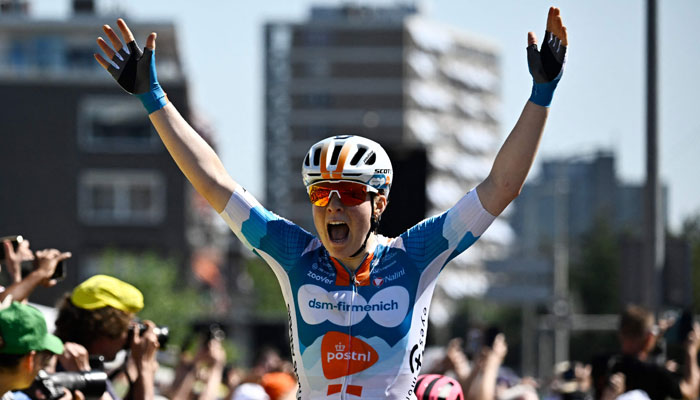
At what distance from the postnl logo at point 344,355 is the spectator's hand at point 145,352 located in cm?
145

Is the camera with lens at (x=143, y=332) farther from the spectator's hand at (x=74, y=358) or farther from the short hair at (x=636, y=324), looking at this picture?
the short hair at (x=636, y=324)

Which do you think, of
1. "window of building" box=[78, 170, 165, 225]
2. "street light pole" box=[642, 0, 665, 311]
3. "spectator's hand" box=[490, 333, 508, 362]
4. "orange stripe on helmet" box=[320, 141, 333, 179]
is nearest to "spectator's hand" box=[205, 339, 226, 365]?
"spectator's hand" box=[490, 333, 508, 362]

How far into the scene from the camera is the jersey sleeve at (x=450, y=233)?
479 centimetres

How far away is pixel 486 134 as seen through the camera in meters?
133

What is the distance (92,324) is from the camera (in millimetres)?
5922

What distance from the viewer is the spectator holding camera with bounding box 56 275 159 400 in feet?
19.3

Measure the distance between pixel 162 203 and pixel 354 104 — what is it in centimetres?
5383

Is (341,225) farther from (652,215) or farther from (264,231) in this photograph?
(652,215)

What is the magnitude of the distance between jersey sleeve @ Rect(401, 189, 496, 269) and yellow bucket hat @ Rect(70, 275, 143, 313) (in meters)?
1.69

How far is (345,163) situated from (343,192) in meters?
0.11

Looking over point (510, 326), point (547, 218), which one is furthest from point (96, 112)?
point (547, 218)

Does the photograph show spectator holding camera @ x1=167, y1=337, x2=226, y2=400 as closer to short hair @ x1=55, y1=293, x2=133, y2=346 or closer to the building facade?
short hair @ x1=55, y1=293, x2=133, y2=346

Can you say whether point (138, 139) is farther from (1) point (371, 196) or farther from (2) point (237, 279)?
(1) point (371, 196)

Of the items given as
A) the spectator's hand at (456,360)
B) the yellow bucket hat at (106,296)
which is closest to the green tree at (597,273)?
the spectator's hand at (456,360)
